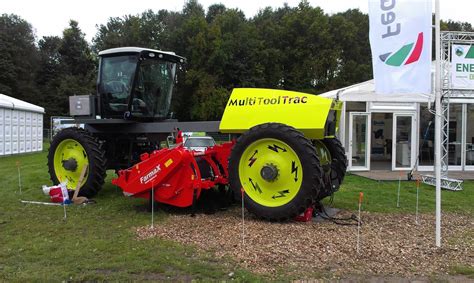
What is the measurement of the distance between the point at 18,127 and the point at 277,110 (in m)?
20.9

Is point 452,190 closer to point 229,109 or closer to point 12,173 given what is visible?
point 229,109

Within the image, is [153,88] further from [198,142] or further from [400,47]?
[198,142]

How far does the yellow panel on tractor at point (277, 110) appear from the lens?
6887 millimetres

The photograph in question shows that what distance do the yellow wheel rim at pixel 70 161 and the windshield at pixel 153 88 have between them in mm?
1410

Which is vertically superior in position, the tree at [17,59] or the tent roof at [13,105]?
the tree at [17,59]

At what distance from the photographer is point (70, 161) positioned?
9.38 metres

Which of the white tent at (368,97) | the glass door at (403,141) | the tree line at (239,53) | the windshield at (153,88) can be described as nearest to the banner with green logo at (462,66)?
the white tent at (368,97)

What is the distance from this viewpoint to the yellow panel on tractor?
6.89 metres

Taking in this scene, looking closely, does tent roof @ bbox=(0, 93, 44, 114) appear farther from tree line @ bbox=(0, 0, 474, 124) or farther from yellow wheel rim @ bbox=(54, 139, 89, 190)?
tree line @ bbox=(0, 0, 474, 124)

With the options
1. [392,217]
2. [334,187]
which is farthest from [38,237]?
[392,217]

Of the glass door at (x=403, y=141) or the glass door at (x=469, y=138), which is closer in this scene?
the glass door at (x=403, y=141)

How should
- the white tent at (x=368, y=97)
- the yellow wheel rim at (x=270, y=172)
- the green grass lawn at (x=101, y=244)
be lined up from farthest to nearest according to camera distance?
the white tent at (x=368, y=97), the yellow wheel rim at (x=270, y=172), the green grass lawn at (x=101, y=244)

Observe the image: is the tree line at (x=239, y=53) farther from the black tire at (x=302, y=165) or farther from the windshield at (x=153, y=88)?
the black tire at (x=302, y=165)

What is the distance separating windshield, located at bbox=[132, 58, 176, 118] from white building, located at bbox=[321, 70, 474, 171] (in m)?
7.83
